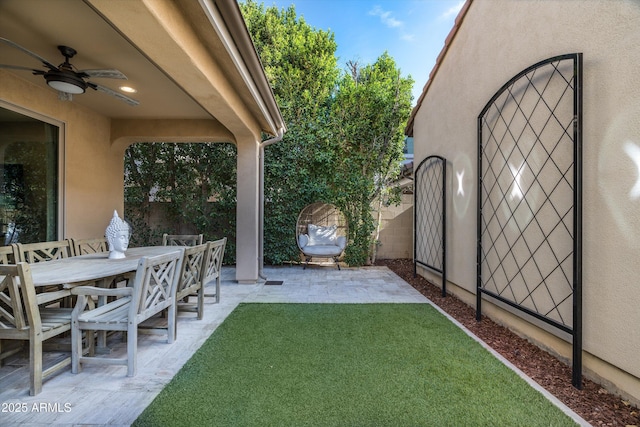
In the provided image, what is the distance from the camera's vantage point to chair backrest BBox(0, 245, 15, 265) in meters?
2.70

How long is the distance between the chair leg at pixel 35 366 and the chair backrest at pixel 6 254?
4.16ft

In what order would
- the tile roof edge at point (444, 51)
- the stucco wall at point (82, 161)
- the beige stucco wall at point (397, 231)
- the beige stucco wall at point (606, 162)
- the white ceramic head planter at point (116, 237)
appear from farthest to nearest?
the beige stucco wall at point (397, 231)
the tile roof edge at point (444, 51)
the stucco wall at point (82, 161)
the white ceramic head planter at point (116, 237)
the beige stucco wall at point (606, 162)

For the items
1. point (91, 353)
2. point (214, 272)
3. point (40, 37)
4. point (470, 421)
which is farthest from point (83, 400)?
point (40, 37)

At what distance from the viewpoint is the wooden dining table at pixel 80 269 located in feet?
7.38

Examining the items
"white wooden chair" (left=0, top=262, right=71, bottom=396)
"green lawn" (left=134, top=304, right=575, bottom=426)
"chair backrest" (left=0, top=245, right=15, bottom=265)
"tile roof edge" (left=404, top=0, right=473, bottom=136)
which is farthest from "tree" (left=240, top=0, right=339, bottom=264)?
"white wooden chair" (left=0, top=262, right=71, bottom=396)

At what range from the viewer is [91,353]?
8.08 ft

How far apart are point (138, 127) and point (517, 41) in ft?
18.7

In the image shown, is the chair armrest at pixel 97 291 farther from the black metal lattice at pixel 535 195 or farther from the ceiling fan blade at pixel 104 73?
the black metal lattice at pixel 535 195

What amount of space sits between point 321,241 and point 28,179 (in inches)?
201

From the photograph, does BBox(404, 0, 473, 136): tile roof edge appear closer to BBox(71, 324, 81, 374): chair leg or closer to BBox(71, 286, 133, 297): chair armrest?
BBox(71, 286, 133, 297): chair armrest

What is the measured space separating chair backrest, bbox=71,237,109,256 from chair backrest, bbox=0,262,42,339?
188 centimetres

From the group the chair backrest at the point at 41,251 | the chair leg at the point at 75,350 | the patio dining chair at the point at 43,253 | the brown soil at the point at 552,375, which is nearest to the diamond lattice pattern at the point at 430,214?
the brown soil at the point at 552,375

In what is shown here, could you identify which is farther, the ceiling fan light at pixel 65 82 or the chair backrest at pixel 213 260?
the chair backrest at pixel 213 260

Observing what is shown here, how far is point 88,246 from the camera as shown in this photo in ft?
13.4
